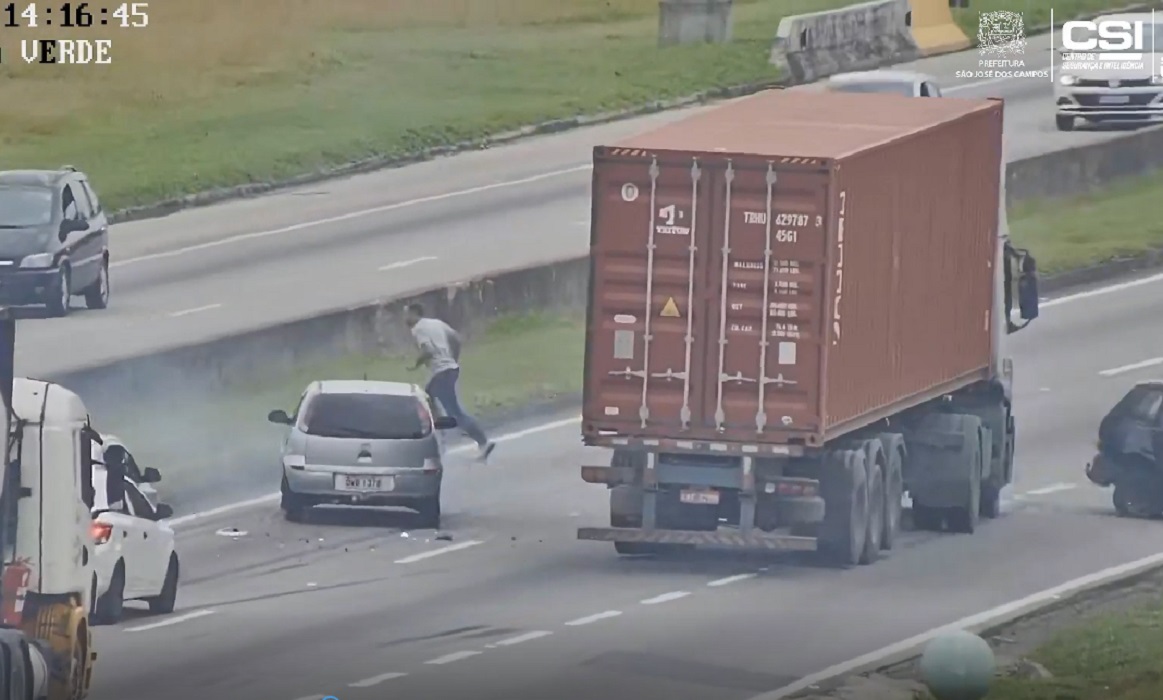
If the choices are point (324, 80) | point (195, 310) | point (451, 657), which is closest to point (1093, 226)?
point (324, 80)

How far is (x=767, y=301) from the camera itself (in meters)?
27.9

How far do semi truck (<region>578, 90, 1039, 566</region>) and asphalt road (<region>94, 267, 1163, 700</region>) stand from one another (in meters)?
0.62

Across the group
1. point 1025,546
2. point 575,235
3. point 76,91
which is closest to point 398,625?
point 1025,546

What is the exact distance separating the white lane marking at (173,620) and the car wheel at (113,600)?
189mm

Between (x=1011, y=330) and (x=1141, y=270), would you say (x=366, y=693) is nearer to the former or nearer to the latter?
(x=1011, y=330)

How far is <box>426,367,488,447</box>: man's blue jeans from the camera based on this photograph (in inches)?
1347

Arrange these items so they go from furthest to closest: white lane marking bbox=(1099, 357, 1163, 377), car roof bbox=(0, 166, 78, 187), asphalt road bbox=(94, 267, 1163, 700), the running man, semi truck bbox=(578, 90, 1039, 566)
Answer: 1. white lane marking bbox=(1099, 357, 1163, 377)
2. car roof bbox=(0, 166, 78, 187)
3. the running man
4. semi truck bbox=(578, 90, 1039, 566)
5. asphalt road bbox=(94, 267, 1163, 700)

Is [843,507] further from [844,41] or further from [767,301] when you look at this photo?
[844,41]

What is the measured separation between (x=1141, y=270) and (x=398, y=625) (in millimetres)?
15851

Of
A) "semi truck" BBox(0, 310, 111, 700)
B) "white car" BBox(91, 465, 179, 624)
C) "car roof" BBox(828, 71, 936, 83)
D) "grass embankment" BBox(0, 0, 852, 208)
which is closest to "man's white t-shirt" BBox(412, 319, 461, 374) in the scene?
"grass embankment" BBox(0, 0, 852, 208)

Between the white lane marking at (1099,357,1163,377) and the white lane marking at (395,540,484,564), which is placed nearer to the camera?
the white lane marking at (395,540,484,564)

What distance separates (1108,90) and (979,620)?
12.0 m
